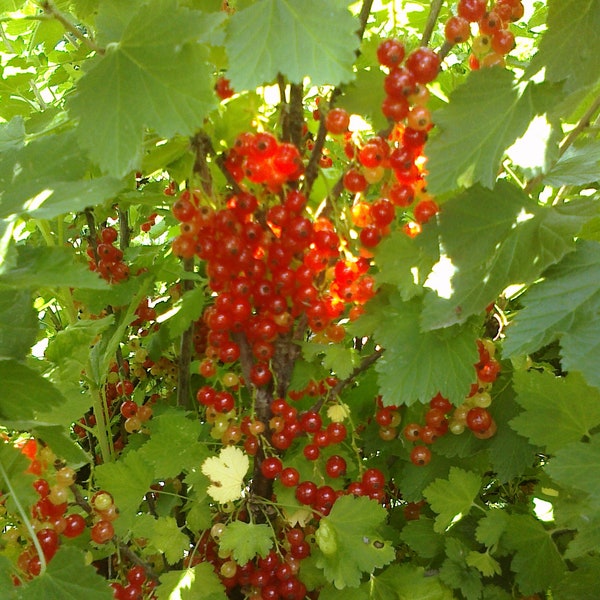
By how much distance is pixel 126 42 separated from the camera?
0.65 metres

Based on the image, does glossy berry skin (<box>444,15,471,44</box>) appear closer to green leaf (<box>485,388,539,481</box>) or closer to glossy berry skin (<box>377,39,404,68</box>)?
glossy berry skin (<box>377,39,404,68</box>)

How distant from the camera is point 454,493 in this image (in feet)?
2.90

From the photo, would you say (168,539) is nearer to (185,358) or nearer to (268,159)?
(185,358)

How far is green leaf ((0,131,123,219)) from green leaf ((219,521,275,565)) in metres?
0.43

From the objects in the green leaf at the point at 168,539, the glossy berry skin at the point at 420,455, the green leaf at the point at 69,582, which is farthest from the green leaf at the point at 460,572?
the green leaf at the point at 69,582

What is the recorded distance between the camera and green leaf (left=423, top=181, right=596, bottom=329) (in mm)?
686

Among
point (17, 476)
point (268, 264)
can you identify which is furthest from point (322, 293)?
point (17, 476)

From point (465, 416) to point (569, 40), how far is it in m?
0.47

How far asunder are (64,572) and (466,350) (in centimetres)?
49

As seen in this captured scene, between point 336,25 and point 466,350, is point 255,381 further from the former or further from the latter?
point 336,25

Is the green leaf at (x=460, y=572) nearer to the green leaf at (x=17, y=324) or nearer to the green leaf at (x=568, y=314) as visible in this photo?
the green leaf at (x=568, y=314)

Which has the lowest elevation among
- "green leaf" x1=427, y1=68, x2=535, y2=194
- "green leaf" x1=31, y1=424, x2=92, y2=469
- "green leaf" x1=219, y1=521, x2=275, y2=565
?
"green leaf" x1=219, y1=521, x2=275, y2=565

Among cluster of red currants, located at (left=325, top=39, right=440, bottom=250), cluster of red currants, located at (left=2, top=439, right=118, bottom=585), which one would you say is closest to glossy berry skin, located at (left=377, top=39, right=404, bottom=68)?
cluster of red currants, located at (left=325, top=39, right=440, bottom=250)

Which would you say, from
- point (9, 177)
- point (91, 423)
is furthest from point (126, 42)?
point (91, 423)
